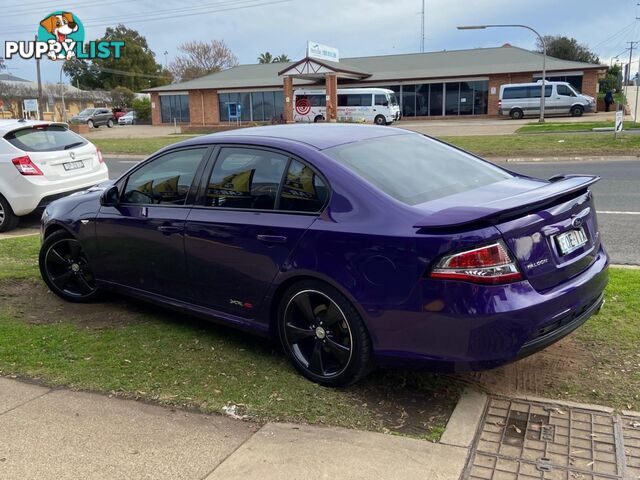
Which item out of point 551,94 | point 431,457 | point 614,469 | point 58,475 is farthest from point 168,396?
point 551,94

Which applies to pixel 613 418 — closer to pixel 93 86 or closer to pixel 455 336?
pixel 455 336

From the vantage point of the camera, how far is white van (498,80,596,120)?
122ft

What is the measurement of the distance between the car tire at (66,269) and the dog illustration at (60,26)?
125ft

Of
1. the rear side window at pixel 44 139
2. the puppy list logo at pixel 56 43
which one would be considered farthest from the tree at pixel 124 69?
the rear side window at pixel 44 139

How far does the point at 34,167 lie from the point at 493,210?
7865 mm

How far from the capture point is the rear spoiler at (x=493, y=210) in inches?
119

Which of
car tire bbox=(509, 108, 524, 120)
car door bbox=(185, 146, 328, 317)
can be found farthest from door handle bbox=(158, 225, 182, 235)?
car tire bbox=(509, 108, 524, 120)

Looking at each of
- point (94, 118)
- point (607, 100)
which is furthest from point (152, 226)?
point (94, 118)

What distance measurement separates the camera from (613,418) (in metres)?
3.23

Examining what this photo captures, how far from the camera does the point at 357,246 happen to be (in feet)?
10.9

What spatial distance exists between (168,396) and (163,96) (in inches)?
2115

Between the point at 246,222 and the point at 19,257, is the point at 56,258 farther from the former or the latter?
the point at 246,222

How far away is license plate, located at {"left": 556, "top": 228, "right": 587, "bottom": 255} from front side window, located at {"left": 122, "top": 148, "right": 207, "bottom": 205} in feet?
8.14

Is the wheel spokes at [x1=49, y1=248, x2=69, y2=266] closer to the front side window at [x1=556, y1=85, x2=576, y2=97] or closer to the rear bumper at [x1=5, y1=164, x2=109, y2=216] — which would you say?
the rear bumper at [x1=5, y1=164, x2=109, y2=216]
